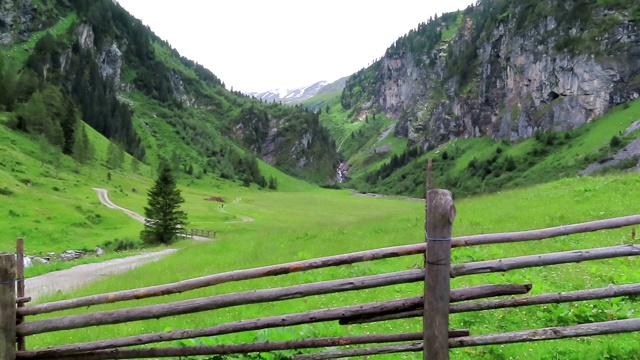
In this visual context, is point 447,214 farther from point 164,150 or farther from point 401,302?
point 164,150

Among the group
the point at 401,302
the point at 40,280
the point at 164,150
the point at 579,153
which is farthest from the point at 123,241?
the point at 164,150

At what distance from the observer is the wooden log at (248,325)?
5.87 metres

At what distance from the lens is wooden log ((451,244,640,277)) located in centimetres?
561

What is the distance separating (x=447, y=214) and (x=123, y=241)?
1908 inches

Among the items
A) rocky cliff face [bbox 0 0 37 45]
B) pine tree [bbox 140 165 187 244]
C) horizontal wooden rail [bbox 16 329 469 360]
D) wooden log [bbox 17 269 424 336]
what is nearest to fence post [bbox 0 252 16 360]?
wooden log [bbox 17 269 424 336]

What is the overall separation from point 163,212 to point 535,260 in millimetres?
44119

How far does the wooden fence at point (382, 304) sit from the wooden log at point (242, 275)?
0.05ft

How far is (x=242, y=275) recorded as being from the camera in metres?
6.43

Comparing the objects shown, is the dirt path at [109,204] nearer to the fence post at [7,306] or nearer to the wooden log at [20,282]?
the wooden log at [20,282]

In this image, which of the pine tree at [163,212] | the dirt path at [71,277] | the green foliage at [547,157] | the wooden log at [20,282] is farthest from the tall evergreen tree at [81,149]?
the wooden log at [20,282]

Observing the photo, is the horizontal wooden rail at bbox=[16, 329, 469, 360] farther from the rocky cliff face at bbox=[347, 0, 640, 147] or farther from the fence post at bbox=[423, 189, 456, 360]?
the rocky cliff face at bbox=[347, 0, 640, 147]

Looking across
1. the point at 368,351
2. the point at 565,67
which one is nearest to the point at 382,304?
the point at 368,351

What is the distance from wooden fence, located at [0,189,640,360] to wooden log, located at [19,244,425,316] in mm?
15

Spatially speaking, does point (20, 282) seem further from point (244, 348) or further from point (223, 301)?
point (244, 348)
